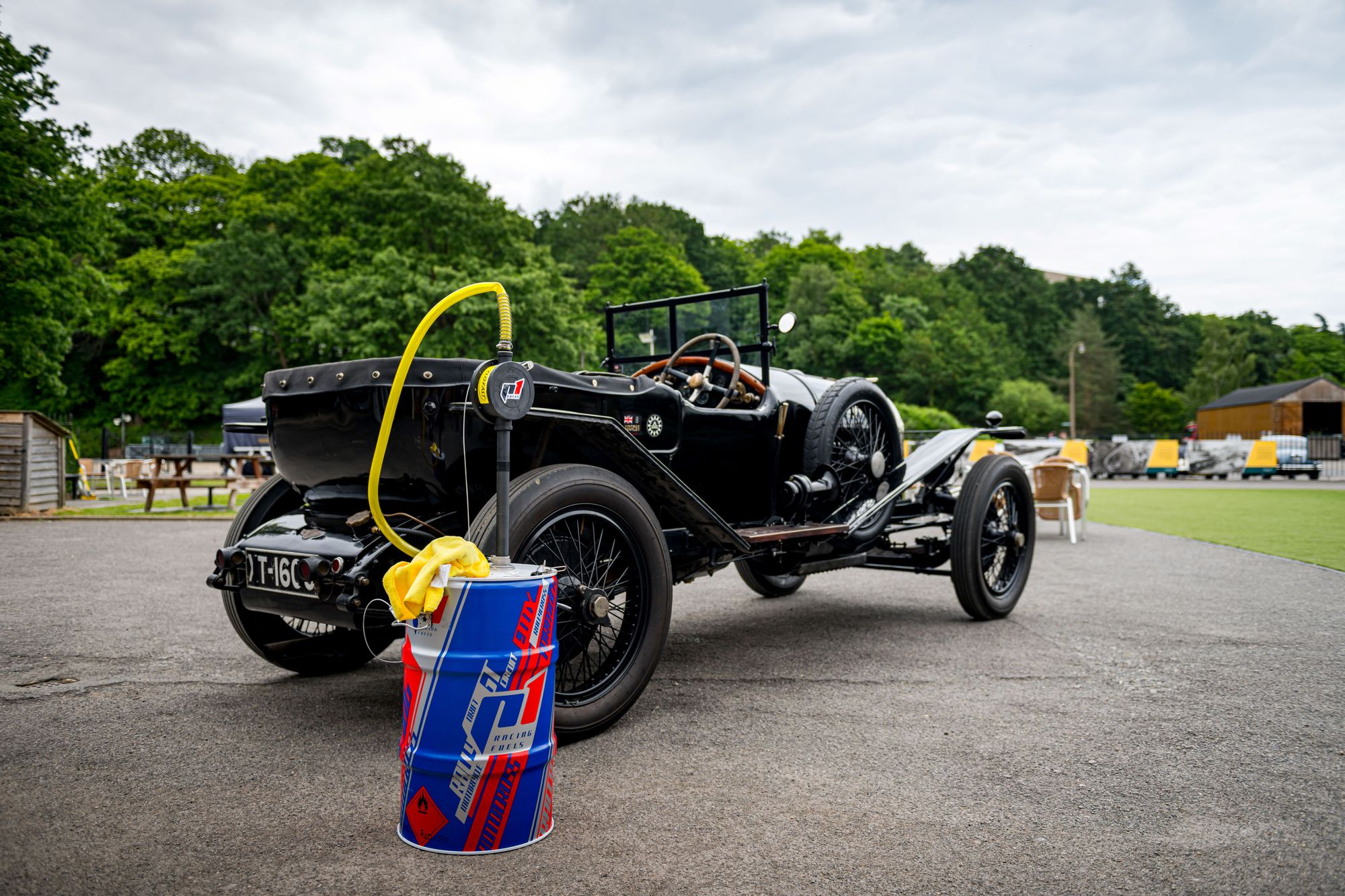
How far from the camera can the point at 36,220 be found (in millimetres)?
16484

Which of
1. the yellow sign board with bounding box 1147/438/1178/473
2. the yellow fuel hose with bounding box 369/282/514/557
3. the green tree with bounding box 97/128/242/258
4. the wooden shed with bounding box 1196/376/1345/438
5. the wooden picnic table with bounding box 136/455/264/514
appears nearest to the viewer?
the yellow fuel hose with bounding box 369/282/514/557

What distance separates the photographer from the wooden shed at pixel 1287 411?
158 feet

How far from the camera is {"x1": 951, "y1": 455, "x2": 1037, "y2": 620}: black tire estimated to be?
18.6 ft

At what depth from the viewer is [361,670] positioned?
4617mm

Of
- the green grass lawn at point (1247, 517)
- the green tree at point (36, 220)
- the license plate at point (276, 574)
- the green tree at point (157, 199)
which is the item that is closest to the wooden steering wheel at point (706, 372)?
the license plate at point (276, 574)

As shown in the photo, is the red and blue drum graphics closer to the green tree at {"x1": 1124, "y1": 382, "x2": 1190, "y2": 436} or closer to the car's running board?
the car's running board

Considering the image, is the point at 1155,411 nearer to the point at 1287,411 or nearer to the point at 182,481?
the point at 1287,411

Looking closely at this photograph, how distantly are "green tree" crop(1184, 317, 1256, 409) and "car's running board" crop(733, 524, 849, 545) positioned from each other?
262 ft

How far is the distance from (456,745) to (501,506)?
2.32ft

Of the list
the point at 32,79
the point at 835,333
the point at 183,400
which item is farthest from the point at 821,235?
the point at 32,79

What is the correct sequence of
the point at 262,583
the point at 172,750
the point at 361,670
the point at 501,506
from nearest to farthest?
the point at 501,506
the point at 172,750
the point at 262,583
the point at 361,670

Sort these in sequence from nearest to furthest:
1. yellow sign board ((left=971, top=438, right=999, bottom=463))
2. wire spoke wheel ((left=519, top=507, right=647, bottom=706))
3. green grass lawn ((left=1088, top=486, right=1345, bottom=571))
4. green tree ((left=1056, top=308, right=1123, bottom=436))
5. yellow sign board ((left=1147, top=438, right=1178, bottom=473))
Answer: wire spoke wheel ((left=519, top=507, right=647, bottom=706))
green grass lawn ((left=1088, top=486, right=1345, bottom=571))
yellow sign board ((left=971, top=438, right=999, bottom=463))
yellow sign board ((left=1147, top=438, right=1178, bottom=473))
green tree ((left=1056, top=308, right=1123, bottom=436))

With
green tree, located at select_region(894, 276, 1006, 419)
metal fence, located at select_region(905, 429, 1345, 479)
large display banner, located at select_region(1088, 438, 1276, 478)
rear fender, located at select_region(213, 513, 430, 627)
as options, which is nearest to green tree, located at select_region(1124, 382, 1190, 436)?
green tree, located at select_region(894, 276, 1006, 419)

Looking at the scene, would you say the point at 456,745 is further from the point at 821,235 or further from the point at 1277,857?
the point at 821,235
